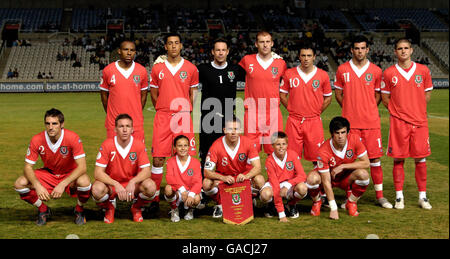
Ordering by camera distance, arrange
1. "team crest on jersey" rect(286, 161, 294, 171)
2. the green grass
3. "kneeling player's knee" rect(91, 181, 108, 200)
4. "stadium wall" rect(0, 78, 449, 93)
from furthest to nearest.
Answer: "stadium wall" rect(0, 78, 449, 93) → "team crest on jersey" rect(286, 161, 294, 171) → "kneeling player's knee" rect(91, 181, 108, 200) → the green grass

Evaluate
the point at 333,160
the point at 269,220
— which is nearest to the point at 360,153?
the point at 333,160

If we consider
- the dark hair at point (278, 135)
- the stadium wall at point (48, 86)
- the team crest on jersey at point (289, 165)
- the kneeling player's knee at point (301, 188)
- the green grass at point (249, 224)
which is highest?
the stadium wall at point (48, 86)

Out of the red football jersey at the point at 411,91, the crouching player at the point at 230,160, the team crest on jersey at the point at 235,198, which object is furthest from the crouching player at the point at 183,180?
the red football jersey at the point at 411,91

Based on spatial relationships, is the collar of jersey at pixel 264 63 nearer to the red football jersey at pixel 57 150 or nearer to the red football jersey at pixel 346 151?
the red football jersey at pixel 346 151

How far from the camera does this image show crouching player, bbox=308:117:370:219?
602 centimetres

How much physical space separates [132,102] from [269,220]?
7.88 ft

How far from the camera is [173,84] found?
6672 mm

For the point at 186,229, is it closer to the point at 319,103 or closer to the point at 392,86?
the point at 319,103

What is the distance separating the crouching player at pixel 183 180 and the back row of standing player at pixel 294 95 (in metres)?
0.49

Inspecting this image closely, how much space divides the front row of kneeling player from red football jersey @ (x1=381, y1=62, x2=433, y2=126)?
0.82 m

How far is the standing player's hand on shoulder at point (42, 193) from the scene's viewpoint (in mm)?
5477

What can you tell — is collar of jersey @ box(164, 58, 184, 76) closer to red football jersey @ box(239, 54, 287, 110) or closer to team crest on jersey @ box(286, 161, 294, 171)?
red football jersey @ box(239, 54, 287, 110)

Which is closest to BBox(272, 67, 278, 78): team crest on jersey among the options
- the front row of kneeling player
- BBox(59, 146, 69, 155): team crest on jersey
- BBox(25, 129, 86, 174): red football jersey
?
the front row of kneeling player

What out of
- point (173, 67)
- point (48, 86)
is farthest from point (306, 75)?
point (48, 86)
